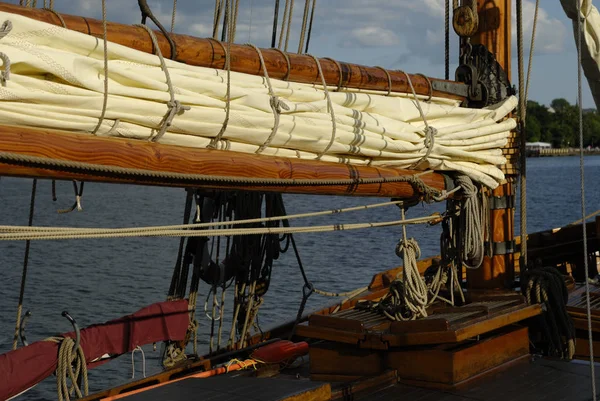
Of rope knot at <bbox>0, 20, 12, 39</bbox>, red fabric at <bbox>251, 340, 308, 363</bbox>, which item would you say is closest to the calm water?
red fabric at <bbox>251, 340, 308, 363</bbox>

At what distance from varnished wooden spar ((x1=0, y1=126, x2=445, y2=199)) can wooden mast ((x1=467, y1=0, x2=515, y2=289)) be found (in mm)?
1631

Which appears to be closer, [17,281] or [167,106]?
[167,106]

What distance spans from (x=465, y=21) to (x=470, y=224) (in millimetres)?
1587

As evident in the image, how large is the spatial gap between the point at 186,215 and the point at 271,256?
2.50 feet

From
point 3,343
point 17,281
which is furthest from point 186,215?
point 17,281

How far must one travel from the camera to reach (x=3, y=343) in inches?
503

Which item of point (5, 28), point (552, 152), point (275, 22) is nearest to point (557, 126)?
point (552, 152)

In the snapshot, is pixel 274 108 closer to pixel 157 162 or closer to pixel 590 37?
pixel 157 162

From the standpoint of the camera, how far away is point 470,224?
576 centimetres

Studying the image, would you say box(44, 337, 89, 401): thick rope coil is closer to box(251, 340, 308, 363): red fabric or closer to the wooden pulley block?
box(251, 340, 308, 363): red fabric

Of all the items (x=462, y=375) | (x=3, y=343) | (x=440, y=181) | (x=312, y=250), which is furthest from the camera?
(x=312, y=250)

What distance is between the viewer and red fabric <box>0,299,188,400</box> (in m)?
4.71

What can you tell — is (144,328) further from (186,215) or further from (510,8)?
Result: (510,8)

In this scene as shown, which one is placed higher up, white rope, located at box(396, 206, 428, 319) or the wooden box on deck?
white rope, located at box(396, 206, 428, 319)
